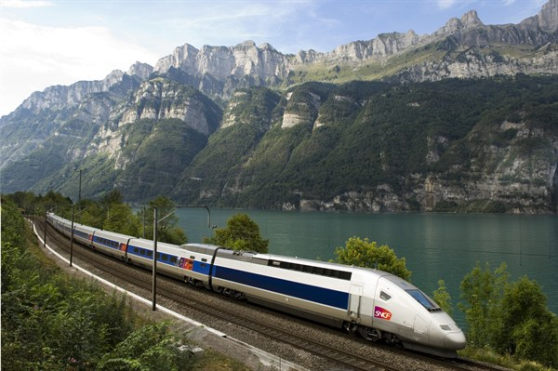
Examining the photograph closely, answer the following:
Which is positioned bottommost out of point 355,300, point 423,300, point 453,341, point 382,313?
point 453,341

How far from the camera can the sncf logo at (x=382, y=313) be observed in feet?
68.3

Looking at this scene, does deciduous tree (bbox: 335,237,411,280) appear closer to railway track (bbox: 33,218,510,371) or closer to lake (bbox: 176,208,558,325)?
lake (bbox: 176,208,558,325)

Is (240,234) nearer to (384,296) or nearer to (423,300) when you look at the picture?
(384,296)

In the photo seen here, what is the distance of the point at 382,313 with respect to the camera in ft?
69.2

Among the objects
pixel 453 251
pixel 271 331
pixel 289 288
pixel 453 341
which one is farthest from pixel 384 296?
pixel 453 251

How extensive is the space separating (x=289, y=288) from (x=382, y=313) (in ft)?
22.0

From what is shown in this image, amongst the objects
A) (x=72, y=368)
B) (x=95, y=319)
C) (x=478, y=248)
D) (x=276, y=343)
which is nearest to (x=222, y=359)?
(x=276, y=343)

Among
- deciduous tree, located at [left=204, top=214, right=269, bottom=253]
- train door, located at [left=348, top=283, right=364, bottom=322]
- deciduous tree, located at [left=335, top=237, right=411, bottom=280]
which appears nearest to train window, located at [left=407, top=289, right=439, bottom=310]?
train door, located at [left=348, top=283, right=364, bottom=322]

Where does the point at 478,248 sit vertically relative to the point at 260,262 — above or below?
below

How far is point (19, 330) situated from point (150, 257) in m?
32.0

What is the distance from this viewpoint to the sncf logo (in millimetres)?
20831

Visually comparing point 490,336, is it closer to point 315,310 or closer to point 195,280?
point 315,310

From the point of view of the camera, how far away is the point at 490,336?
39625 millimetres

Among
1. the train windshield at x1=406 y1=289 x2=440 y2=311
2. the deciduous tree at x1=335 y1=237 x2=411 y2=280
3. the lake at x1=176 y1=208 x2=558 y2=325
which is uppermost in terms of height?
the train windshield at x1=406 y1=289 x2=440 y2=311
